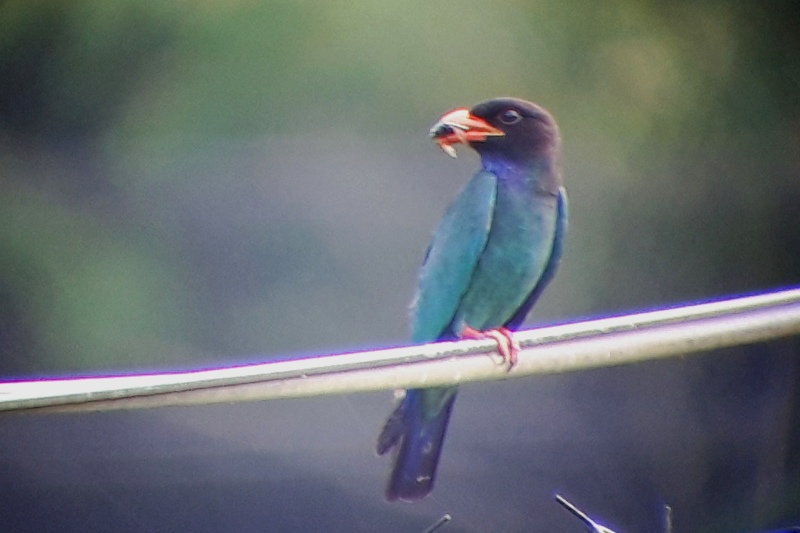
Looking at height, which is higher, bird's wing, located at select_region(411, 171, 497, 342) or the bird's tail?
bird's wing, located at select_region(411, 171, 497, 342)

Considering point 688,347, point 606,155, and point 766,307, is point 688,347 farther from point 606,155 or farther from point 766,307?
point 606,155

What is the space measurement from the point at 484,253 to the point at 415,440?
0.42 m

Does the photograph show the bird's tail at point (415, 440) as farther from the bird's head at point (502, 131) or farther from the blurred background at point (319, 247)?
the bird's head at point (502, 131)

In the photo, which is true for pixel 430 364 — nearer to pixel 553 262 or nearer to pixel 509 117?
pixel 553 262

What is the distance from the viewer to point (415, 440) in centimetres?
158

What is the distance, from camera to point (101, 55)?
61.1 inches

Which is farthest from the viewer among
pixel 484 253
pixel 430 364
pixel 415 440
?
pixel 415 440

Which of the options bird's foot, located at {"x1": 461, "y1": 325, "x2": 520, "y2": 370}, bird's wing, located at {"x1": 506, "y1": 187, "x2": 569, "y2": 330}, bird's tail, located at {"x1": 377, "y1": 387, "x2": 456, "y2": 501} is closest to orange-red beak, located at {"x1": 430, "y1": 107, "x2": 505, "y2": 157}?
bird's wing, located at {"x1": 506, "y1": 187, "x2": 569, "y2": 330}

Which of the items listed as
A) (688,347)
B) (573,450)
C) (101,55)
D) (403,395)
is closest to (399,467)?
(403,395)

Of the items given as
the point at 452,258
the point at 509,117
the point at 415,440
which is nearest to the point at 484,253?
the point at 452,258

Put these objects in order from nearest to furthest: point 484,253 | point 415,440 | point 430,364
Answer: point 430,364 → point 484,253 → point 415,440

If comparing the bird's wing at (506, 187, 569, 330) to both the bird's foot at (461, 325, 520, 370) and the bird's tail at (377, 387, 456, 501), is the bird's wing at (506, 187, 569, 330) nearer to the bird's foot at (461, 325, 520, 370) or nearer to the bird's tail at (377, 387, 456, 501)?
the bird's foot at (461, 325, 520, 370)

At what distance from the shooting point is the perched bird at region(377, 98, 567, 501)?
1.46m

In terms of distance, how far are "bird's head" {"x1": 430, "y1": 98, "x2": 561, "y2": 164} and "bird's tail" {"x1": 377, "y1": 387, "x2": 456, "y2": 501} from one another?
1.59 feet
